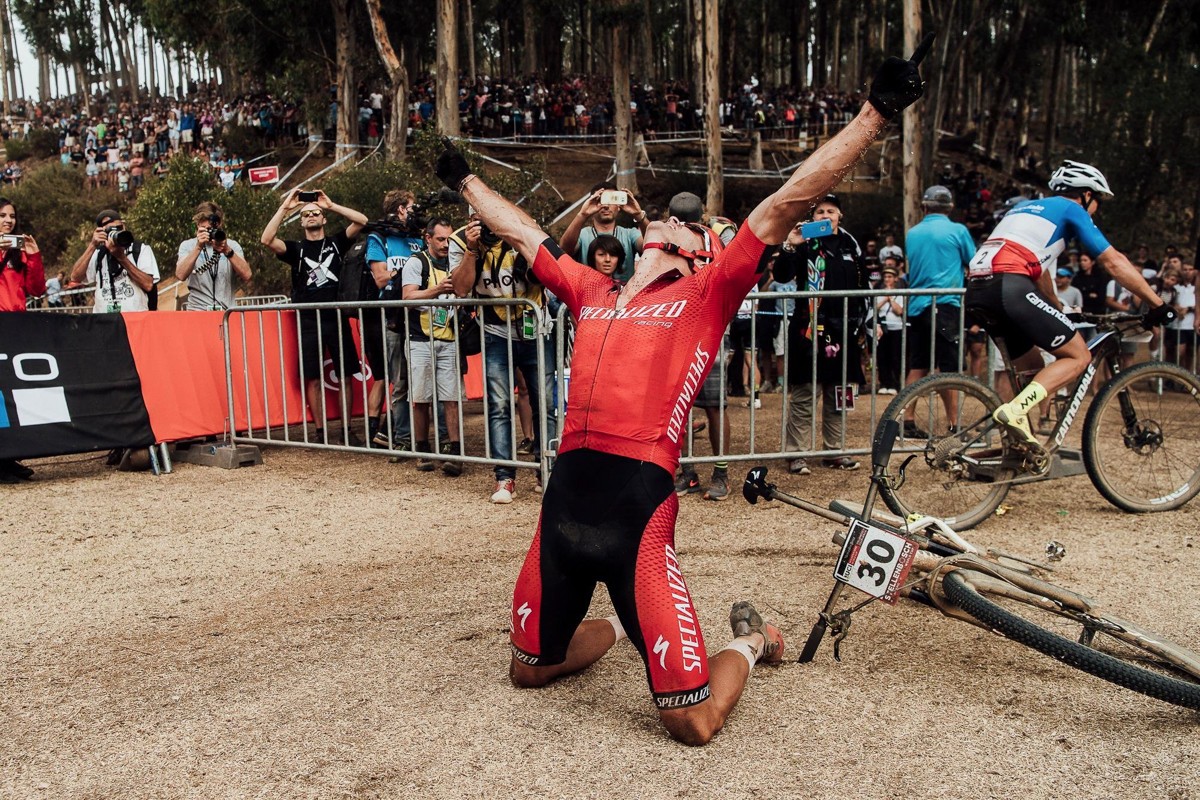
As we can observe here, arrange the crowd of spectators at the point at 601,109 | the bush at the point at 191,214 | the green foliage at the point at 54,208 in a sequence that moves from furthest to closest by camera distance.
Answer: the green foliage at the point at 54,208 < the crowd of spectators at the point at 601,109 < the bush at the point at 191,214

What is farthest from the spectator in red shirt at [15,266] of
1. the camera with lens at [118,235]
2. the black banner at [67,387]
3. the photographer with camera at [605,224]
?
the photographer with camera at [605,224]

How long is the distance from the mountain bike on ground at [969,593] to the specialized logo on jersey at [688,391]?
341 mm

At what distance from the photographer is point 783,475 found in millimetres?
7566

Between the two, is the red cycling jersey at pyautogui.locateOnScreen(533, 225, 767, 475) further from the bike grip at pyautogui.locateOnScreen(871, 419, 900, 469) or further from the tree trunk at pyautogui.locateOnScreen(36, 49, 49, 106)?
the tree trunk at pyautogui.locateOnScreen(36, 49, 49, 106)

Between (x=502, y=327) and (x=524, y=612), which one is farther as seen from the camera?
(x=502, y=327)

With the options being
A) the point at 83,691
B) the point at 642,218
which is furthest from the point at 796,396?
the point at 83,691

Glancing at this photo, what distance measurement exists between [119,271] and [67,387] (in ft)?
5.48

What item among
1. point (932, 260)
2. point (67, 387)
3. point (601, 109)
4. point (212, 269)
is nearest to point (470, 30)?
point (601, 109)

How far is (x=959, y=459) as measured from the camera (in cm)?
598

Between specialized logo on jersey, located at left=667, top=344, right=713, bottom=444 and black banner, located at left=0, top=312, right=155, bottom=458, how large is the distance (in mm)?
5580

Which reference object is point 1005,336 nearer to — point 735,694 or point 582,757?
point 735,694

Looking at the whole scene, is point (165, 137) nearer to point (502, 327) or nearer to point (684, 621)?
point (502, 327)

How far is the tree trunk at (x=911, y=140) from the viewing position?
65.7 ft

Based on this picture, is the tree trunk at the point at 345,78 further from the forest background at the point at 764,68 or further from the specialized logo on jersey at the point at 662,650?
the specialized logo on jersey at the point at 662,650
